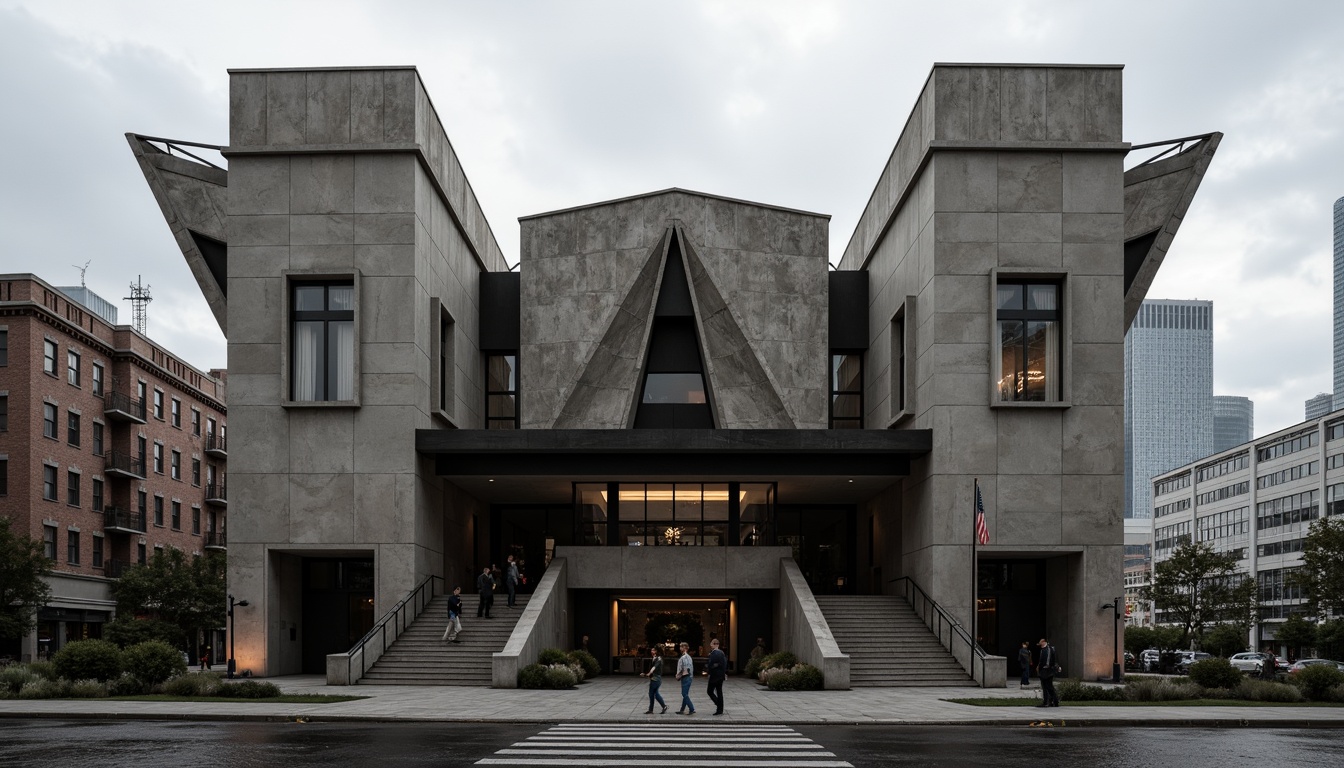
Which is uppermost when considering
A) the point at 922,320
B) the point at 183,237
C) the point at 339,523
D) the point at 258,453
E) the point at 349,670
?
the point at 183,237

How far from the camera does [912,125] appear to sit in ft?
127

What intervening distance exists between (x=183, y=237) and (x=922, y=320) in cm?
2472

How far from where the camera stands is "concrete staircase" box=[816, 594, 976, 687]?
3228 cm

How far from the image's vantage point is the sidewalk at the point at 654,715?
883 inches

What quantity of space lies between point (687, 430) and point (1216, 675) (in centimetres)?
1675

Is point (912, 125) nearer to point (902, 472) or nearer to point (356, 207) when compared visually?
point (902, 472)

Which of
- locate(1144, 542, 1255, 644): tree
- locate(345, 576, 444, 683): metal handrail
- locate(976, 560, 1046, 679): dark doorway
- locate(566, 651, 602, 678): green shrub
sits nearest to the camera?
locate(345, 576, 444, 683): metal handrail

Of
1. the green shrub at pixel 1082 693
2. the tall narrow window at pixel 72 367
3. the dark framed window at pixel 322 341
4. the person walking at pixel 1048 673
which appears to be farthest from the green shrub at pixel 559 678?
the tall narrow window at pixel 72 367

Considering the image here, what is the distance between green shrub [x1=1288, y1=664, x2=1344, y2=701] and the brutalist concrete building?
21.8 ft

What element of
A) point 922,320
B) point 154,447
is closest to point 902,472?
point 922,320

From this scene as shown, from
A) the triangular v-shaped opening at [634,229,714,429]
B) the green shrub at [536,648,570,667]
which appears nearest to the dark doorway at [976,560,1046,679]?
the triangular v-shaped opening at [634,229,714,429]

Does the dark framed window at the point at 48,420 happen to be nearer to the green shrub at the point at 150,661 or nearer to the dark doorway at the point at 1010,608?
the green shrub at the point at 150,661

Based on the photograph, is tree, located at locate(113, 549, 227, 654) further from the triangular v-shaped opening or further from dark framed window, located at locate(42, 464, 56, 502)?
the triangular v-shaped opening

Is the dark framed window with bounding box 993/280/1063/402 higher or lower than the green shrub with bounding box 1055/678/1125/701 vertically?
higher
